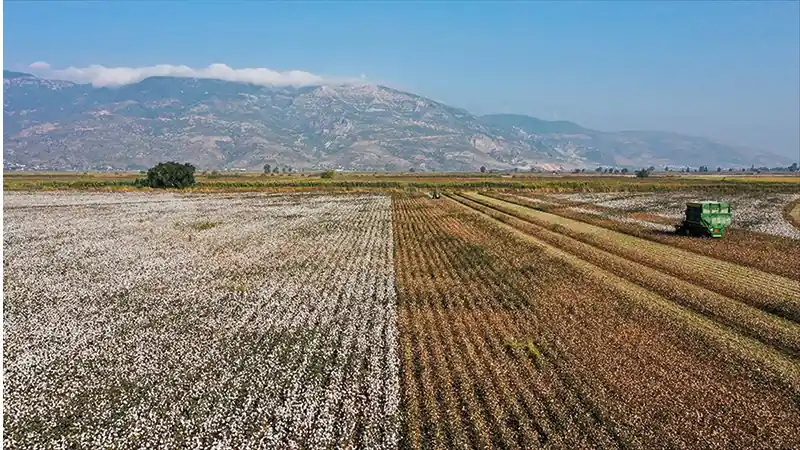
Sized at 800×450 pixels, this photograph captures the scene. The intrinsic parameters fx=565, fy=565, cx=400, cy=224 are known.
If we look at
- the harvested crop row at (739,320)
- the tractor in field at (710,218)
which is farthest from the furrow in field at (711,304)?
the tractor in field at (710,218)

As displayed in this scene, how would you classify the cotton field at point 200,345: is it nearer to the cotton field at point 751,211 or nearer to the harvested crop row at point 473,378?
the harvested crop row at point 473,378

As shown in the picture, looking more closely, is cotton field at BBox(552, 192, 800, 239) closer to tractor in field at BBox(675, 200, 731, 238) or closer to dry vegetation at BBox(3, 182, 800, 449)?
tractor in field at BBox(675, 200, 731, 238)

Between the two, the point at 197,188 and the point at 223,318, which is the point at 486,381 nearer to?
the point at 223,318

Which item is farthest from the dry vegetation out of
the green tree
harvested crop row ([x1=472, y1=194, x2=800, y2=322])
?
the green tree

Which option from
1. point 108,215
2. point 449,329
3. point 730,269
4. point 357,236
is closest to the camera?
point 449,329

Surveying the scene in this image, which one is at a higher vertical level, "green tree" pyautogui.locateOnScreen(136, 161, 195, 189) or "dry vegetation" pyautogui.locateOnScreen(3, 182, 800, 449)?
"green tree" pyautogui.locateOnScreen(136, 161, 195, 189)

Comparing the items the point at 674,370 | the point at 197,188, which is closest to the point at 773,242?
the point at 674,370

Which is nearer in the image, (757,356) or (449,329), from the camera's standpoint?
(757,356)
